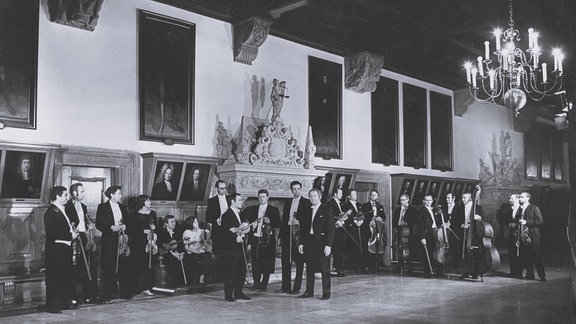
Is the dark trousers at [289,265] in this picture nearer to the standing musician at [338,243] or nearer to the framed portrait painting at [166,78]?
the standing musician at [338,243]

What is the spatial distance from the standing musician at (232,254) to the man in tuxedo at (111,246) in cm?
162

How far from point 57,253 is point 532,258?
8690 millimetres

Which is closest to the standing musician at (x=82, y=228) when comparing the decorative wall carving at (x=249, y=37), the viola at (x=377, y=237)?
the decorative wall carving at (x=249, y=37)

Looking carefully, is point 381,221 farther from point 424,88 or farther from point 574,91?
point 574,91

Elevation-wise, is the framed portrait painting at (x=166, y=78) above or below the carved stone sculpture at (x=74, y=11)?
below

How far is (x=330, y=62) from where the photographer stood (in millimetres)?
14172

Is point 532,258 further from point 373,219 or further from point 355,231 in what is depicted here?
point 355,231

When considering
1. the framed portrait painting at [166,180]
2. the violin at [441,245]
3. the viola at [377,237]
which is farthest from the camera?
the viola at [377,237]

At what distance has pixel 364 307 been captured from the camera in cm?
812

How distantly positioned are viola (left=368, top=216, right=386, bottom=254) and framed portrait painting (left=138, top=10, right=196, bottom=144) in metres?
4.47

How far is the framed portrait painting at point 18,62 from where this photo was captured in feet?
28.6

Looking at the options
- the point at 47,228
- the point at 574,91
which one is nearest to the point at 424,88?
the point at 47,228

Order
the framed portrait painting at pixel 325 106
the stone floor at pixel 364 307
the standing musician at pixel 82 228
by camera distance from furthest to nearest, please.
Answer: the framed portrait painting at pixel 325 106 → the standing musician at pixel 82 228 → the stone floor at pixel 364 307

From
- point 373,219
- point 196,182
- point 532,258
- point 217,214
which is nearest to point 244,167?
point 196,182
